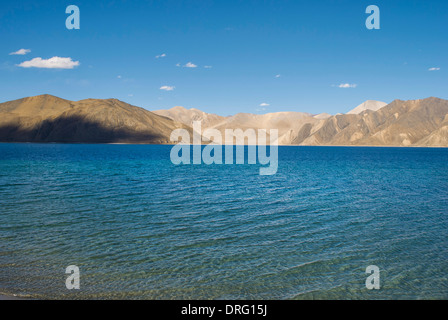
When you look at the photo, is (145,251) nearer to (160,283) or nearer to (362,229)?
(160,283)

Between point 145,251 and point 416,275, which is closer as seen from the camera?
point 416,275

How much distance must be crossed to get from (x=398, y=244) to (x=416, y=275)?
12.2 feet

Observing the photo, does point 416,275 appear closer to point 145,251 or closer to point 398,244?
point 398,244

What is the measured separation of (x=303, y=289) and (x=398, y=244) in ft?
23.6

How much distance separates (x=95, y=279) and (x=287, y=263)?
6.79 m

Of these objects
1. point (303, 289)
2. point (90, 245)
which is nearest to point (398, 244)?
point (303, 289)

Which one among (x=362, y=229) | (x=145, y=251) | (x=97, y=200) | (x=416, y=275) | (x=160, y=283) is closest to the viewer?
(x=160, y=283)

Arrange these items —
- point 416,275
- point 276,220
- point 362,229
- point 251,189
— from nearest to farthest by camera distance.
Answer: point 416,275 < point 362,229 < point 276,220 < point 251,189

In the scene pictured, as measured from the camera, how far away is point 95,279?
11.0m

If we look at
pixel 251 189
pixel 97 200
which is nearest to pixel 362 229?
pixel 251 189

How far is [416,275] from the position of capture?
11672 millimetres
